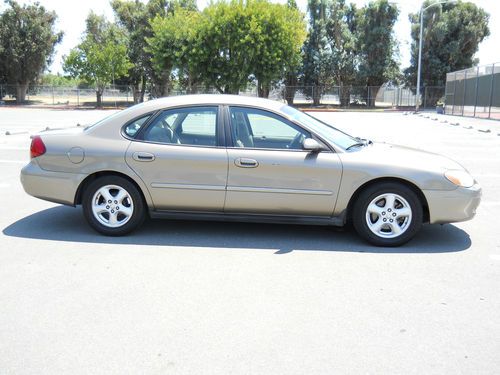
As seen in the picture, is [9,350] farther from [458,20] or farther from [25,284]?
[458,20]

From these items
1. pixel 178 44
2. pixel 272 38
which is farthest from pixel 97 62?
pixel 272 38

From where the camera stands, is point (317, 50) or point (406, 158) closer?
point (406, 158)

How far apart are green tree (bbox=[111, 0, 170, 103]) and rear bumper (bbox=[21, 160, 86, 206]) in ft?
156

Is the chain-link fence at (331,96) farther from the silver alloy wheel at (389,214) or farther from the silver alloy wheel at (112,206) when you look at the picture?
the silver alloy wheel at (389,214)

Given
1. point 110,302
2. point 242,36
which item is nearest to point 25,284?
point 110,302

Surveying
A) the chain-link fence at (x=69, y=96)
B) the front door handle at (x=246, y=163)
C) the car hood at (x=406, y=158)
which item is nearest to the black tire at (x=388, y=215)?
the car hood at (x=406, y=158)

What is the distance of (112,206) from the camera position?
18.1 ft

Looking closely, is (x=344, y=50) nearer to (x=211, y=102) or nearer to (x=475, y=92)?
(x=475, y=92)

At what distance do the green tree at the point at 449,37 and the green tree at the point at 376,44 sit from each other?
2.79 metres

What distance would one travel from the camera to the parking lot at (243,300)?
10.3 ft

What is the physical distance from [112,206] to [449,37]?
49.8 meters

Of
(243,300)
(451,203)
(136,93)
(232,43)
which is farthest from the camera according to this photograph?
A: (136,93)

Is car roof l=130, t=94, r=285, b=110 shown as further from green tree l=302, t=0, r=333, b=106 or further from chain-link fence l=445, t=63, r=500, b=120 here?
green tree l=302, t=0, r=333, b=106

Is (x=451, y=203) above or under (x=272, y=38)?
under
